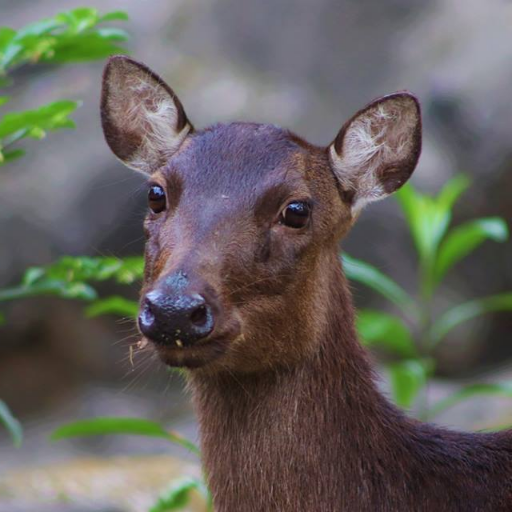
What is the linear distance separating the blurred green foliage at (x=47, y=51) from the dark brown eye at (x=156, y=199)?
783 mm

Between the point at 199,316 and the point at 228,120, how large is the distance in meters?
7.16

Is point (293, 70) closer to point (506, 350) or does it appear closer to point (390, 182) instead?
point (506, 350)

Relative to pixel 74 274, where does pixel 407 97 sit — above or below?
above

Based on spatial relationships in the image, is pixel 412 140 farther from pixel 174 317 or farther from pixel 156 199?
pixel 174 317

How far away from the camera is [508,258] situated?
37.7ft

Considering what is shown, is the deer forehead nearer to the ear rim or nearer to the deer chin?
the ear rim

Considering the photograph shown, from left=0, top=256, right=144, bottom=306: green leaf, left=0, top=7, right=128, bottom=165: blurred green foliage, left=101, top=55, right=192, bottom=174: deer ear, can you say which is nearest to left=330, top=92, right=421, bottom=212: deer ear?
left=101, top=55, right=192, bottom=174: deer ear

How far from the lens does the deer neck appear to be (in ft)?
15.8

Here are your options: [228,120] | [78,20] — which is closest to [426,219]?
[78,20]

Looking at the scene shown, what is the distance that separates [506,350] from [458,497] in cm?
720

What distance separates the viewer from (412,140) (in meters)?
5.26

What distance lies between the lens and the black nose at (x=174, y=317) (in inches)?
166

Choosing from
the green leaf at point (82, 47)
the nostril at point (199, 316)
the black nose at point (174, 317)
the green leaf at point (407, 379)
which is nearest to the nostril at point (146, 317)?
the black nose at point (174, 317)

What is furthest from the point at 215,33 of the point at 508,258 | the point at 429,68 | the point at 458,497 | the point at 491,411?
the point at 458,497
